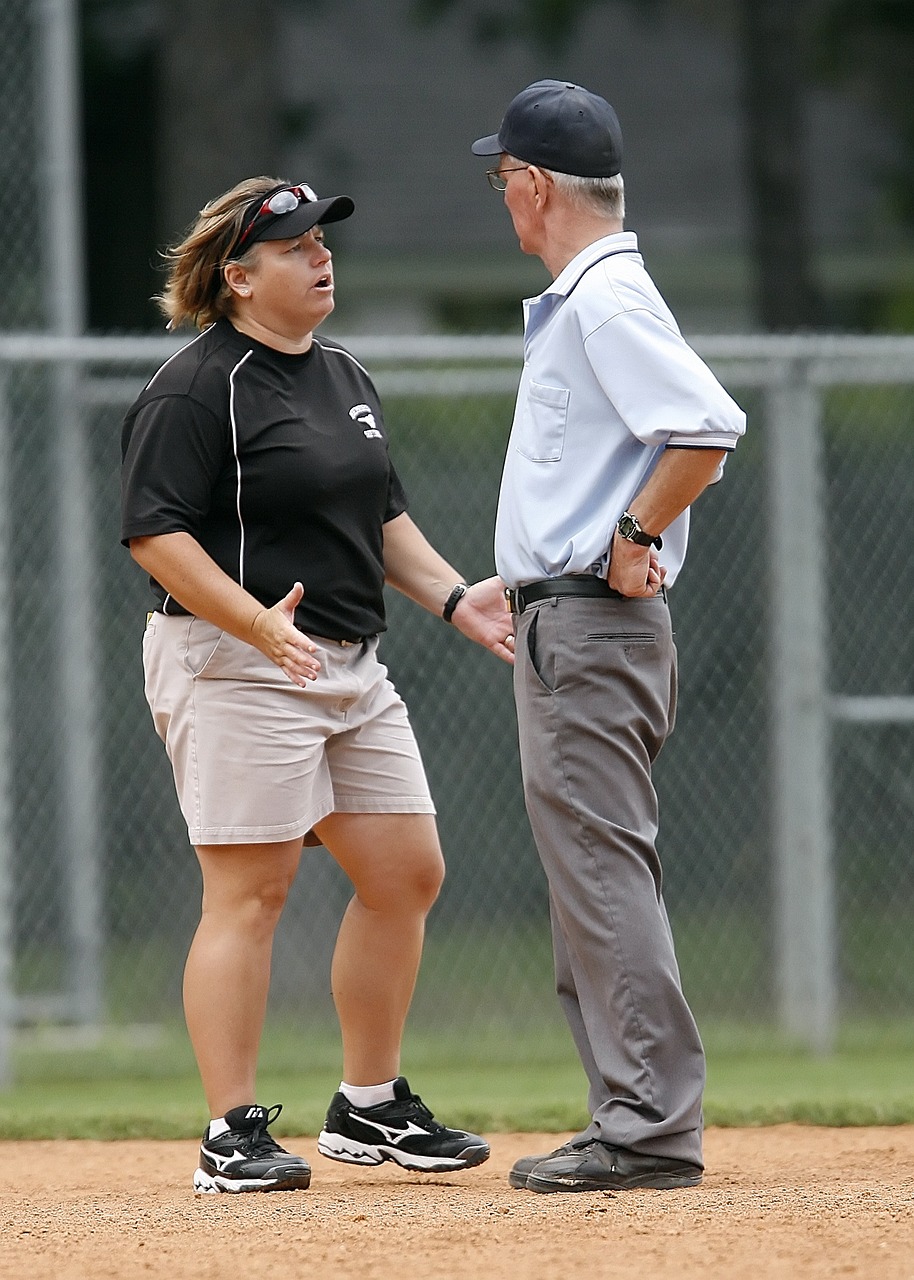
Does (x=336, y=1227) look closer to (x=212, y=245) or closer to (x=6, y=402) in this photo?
(x=212, y=245)

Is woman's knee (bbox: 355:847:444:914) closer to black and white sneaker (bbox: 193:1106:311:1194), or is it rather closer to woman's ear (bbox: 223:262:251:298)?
black and white sneaker (bbox: 193:1106:311:1194)

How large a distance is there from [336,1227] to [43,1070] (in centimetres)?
328

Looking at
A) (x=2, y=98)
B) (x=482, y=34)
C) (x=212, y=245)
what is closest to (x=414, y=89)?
(x=482, y=34)

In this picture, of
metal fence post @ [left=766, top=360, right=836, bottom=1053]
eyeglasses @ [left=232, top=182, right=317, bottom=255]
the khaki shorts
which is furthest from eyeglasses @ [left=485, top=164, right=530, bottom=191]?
metal fence post @ [left=766, top=360, right=836, bottom=1053]

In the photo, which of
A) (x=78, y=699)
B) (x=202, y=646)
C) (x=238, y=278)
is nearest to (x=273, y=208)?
(x=238, y=278)

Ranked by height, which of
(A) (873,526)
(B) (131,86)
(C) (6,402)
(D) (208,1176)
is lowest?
(D) (208,1176)

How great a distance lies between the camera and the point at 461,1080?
6.77 metres

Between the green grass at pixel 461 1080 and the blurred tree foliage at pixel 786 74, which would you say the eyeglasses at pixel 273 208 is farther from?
the blurred tree foliage at pixel 786 74

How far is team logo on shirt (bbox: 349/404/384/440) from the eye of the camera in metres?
4.54

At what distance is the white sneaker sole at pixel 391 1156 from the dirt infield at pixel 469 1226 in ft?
0.13

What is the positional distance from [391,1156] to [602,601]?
137cm

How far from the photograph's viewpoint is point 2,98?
7.81 m

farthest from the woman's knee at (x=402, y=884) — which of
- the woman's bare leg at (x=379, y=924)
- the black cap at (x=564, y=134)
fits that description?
the black cap at (x=564, y=134)

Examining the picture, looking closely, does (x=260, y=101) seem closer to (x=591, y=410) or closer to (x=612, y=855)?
(x=591, y=410)
